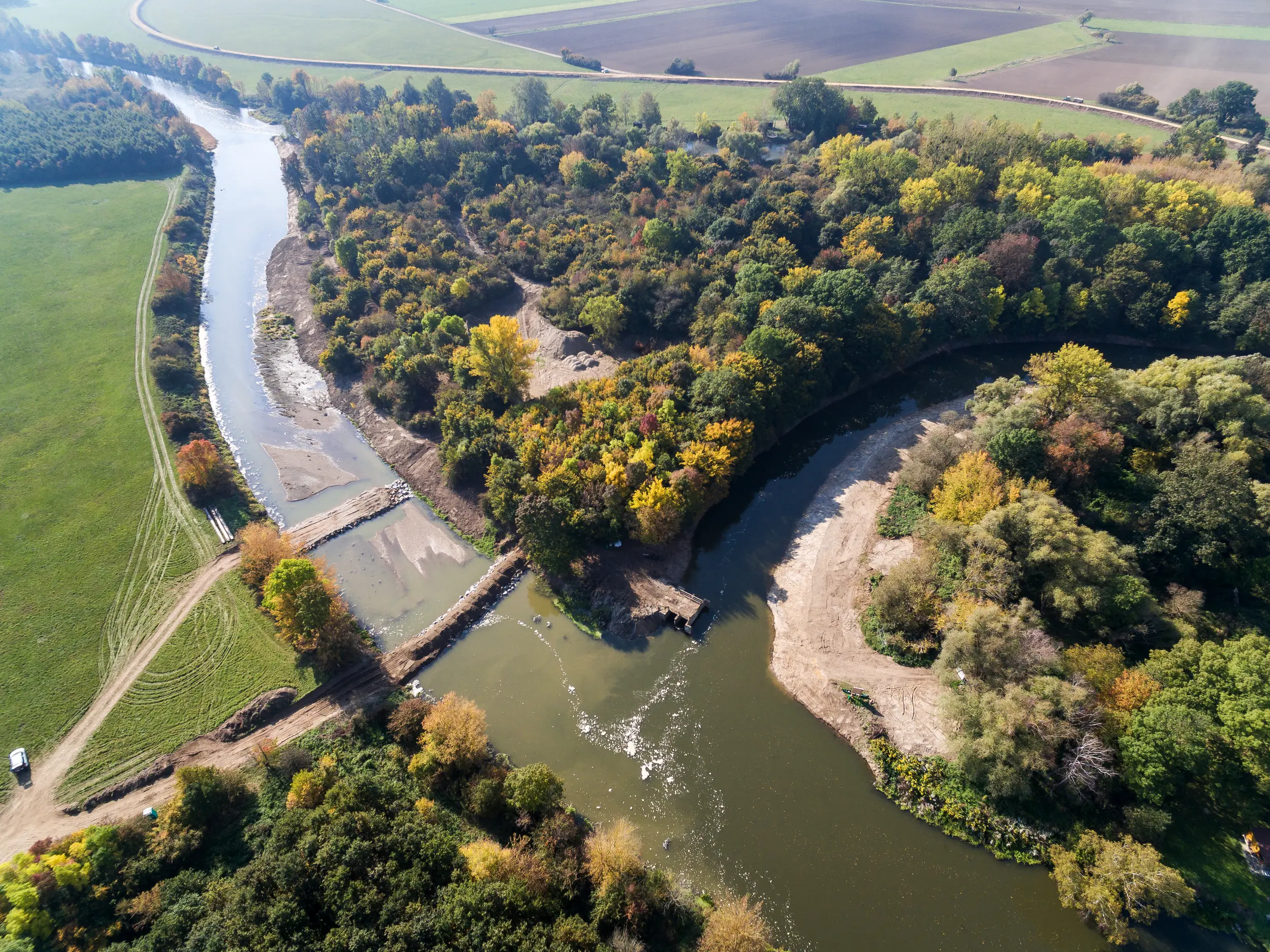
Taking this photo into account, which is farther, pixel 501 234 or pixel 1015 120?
pixel 1015 120

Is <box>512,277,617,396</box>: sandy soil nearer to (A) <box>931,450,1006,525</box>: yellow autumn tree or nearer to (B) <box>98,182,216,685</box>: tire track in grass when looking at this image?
(A) <box>931,450,1006,525</box>: yellow autumn tree

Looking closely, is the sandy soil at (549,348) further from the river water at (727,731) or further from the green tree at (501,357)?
the river water at (727,731)

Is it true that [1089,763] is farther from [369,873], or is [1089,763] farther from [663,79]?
[663,79]

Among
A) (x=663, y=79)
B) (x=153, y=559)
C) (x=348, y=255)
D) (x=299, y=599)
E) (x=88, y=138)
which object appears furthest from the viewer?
(x=663, y=79)

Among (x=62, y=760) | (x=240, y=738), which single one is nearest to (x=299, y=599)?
(x=240, y=738)

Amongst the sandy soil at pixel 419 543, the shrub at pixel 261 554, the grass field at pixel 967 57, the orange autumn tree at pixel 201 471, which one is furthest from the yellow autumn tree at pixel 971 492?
the grass field at pixel 967 57

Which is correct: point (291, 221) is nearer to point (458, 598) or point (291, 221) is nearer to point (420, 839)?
point (458, 598)

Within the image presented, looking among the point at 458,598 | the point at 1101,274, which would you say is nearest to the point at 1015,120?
the point at 1101,274
